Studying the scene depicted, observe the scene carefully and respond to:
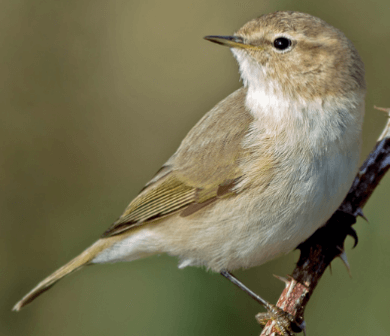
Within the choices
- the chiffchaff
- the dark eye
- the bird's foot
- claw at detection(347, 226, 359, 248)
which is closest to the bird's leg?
the bird's foot

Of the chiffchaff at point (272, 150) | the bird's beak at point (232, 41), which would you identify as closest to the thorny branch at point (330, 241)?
the chiffchaff at point (272, 150)

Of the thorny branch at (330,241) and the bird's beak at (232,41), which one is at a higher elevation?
the bird's beak at (232,41)

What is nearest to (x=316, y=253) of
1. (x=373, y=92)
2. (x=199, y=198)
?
(x=199, y=198)

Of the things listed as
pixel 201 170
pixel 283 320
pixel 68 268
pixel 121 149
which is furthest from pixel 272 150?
pixel 121 149

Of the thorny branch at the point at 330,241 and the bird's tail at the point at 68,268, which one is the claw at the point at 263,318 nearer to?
the thorny branch at the point at 330,241

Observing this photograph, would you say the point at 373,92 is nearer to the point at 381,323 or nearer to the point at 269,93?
the point at 269,93

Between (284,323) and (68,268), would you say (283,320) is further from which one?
(68,268)
